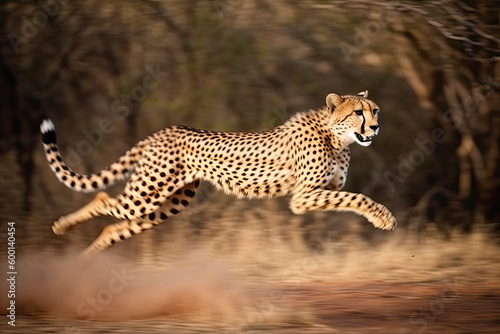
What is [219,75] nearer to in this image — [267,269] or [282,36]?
[282,36]

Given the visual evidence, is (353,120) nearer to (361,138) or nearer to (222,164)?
(361,138)

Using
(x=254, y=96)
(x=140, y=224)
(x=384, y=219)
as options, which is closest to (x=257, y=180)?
(x=140, y=224)

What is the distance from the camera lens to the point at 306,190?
7324 mm

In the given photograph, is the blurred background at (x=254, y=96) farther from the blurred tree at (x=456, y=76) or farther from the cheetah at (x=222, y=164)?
the cheetah at (x=222, y=164)

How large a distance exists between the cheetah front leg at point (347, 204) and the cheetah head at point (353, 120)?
0.58 m

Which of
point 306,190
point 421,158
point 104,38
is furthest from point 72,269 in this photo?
point 421,158

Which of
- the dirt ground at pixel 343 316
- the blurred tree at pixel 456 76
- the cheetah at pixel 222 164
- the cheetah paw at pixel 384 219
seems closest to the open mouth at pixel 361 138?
the cheetah at pixel 222 164

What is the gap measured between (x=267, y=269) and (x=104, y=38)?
3.31m

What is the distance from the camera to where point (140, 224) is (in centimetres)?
776

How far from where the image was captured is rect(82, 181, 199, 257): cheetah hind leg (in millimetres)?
7738

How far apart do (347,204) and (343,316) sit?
877 mm

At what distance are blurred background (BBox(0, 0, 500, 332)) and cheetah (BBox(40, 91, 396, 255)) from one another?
1.83m

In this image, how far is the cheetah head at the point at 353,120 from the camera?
7387 mm

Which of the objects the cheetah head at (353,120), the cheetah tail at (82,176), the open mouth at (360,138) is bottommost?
the cheetah tail at (82,176)
